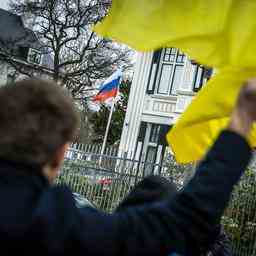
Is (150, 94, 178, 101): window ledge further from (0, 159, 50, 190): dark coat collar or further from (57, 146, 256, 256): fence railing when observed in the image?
(0, 159, 50, 190): dark coat collar

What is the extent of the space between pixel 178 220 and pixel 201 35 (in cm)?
105

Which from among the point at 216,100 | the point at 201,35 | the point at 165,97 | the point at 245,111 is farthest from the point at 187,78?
the point at 245,111

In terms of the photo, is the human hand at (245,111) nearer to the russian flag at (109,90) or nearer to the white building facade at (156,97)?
the russian flag at (109,90)

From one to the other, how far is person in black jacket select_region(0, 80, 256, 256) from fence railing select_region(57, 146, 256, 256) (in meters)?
8.75

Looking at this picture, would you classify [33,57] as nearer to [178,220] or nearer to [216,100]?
[216,100]

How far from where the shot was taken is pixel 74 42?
3269 cm

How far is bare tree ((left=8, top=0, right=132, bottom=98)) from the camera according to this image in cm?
3009

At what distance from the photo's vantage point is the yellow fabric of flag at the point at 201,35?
2.14m

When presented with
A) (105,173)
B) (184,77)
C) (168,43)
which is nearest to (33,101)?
(168,43)

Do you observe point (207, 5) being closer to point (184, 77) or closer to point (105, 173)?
point (105, 173)

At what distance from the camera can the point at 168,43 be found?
2.40 meters

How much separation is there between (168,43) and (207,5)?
0.22 meters

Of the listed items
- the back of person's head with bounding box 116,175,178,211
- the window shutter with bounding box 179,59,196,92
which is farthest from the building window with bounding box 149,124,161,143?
the back of person's head with bounding box 116,175,178,211

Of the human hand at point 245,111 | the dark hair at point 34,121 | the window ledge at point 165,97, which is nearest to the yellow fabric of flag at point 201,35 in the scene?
the human hand at point 245,111
